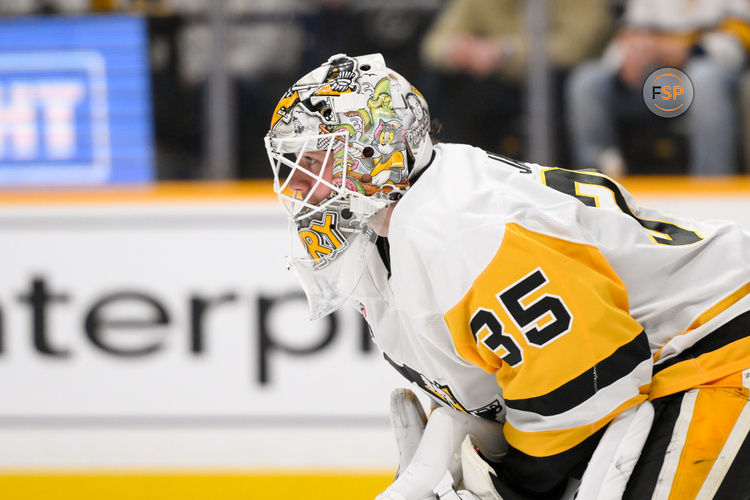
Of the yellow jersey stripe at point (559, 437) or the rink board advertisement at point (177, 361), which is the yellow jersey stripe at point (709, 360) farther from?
the rink board advertisement at point (177, 361)

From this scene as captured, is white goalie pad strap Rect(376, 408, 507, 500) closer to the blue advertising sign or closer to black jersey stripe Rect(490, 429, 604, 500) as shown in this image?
black jersey stripe Rect(490, 429, 604, 500)

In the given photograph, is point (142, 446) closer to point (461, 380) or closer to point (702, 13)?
point (461, 380)

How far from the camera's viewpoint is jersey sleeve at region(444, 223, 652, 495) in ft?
4.34

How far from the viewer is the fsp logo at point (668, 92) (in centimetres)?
274

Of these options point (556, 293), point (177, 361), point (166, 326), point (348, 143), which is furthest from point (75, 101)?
point (556, 293)

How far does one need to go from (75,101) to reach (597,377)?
2376 mm

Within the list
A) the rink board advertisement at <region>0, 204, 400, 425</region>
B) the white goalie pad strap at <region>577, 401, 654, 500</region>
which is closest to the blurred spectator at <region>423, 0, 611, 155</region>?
the rink board advertisement at <region>0, 204, 400, 425</region>

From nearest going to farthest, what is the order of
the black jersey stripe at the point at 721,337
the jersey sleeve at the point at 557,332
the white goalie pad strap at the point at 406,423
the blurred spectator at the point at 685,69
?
the jersey sleeve at the point at 557,332, the black jersey stripe at the point at 721,337, the white goalie pad strap at the point at 406,423, the blurred spectator at the point at 685,69

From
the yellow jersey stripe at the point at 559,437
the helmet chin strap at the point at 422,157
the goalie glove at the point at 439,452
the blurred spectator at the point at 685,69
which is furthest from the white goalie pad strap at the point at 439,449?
the blurred spectator at the point at 685,69

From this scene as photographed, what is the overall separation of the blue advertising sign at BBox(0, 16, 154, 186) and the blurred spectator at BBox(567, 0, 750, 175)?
56.9 inches

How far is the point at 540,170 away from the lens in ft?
5.10

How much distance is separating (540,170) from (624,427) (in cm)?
43

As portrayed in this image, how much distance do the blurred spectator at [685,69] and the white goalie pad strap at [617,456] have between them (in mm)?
1719

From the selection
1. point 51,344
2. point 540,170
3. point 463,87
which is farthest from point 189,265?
point 540,170
